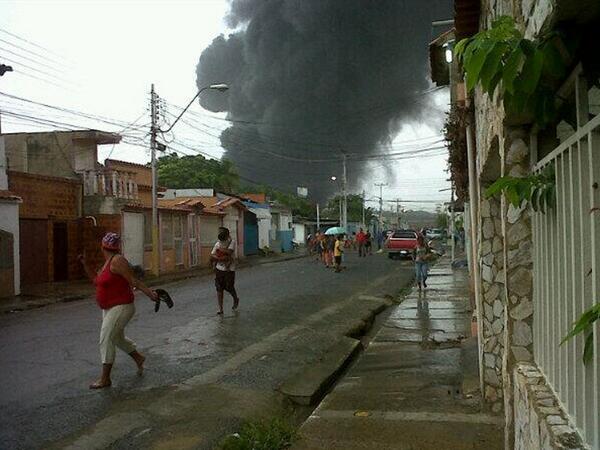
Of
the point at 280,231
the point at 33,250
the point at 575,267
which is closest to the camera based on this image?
the point at 575,267

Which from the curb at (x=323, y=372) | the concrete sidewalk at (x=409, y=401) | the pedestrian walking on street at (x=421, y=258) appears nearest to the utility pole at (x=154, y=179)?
the pedestrian walking on street at (x=421, y=258)

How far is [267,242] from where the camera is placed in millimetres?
45125

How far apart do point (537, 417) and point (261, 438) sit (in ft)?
9.08

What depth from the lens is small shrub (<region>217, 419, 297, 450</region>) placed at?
189 inches

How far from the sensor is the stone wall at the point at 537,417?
7.70 feet

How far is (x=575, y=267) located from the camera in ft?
7.82

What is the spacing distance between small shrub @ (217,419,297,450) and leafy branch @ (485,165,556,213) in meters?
2.97

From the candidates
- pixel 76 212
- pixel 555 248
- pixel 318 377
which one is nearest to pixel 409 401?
pixel 318 377

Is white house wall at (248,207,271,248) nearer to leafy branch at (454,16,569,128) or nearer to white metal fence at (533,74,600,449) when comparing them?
white metal fence at (533,74,600,449)

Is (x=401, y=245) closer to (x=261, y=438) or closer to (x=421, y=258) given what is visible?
(x=421, y=258)

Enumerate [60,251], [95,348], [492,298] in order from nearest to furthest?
[492,298] < [95,348] < [60,251]

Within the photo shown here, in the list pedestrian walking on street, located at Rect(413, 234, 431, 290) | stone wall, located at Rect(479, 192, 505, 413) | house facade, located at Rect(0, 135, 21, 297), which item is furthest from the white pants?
house facade, located at Rect(0, 135, 21, 297)

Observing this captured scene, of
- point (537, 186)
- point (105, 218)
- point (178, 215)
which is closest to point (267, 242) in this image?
point (178, 215)

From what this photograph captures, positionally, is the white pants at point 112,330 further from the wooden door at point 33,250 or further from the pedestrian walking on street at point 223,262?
the wooden door at point 33,250
